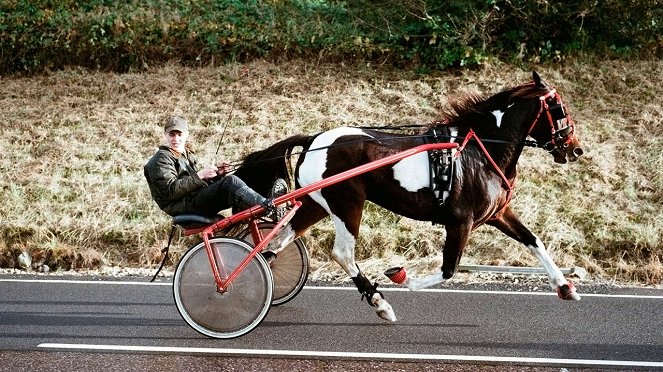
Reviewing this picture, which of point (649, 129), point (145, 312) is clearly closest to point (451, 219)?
point (145, 312)

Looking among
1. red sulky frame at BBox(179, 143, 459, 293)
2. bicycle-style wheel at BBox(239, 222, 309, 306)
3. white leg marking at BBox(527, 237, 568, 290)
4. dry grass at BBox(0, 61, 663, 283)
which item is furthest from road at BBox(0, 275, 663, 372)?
dry grass at BBox(0, 61, 663, 283)

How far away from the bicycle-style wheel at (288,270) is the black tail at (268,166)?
0.36 m

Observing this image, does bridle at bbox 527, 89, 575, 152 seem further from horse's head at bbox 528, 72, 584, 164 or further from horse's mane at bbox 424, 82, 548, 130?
horse's mane at bbox 424, 82, 548, 130

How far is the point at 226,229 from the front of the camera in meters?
6.23

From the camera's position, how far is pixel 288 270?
685 centimetres

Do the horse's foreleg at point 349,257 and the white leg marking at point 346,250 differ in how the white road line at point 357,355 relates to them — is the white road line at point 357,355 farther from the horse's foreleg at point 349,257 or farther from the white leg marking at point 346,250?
the white leg marking at point 346,250

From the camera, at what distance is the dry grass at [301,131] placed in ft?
28.7

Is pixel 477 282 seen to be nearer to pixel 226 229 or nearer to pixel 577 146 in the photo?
pixel 577 146

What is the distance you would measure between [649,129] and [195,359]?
8.15 metres

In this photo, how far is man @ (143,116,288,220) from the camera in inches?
234

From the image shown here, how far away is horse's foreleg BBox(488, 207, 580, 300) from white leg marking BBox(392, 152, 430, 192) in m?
0.80

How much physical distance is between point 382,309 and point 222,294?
4.14ft

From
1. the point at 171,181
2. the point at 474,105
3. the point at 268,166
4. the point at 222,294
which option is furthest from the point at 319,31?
the point at 222,294

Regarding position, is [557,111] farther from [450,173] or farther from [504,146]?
[450,173]
